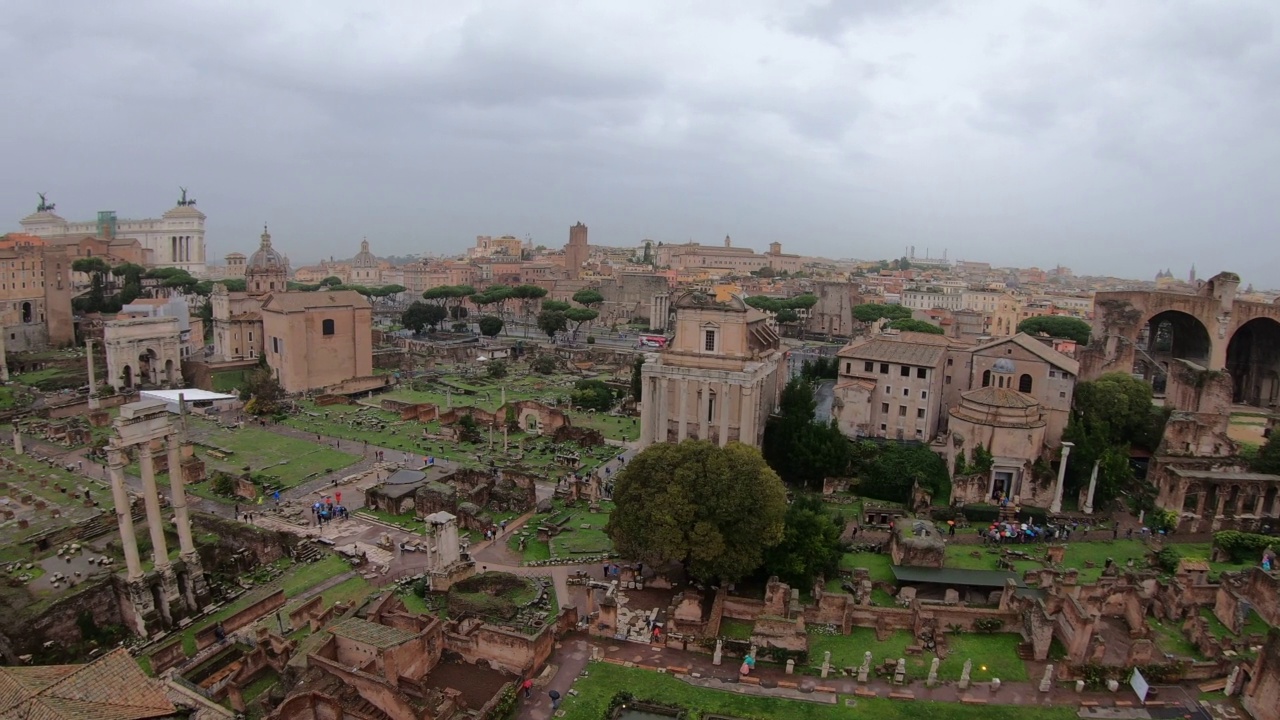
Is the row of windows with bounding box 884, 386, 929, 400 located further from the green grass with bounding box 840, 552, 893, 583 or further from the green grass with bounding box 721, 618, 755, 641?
the green grass with bounding box 721, 618, 755, 641

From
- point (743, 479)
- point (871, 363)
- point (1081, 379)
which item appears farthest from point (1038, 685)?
point (1081, 379)

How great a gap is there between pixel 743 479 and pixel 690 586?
4458 millimetres

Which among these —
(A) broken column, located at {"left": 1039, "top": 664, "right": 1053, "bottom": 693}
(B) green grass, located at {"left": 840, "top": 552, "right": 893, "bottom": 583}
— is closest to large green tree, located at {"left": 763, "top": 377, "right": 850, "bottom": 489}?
(B) green grass, located at {"left": 840, "top": 552, "right": 893, "bottom": 583}

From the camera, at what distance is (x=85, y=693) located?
16109 mm

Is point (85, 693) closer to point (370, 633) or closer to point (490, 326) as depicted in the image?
point (370, 633)

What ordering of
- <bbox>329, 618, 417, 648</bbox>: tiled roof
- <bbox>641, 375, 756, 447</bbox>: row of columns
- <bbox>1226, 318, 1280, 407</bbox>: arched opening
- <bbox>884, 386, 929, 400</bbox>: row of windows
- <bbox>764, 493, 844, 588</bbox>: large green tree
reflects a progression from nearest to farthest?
<bbox>329, 618, 417, 648</bbox>: tiled roof
<bbox>764, 493, 844, 588</bbox>: large green tree
<bbox>641, 375, 756, 447</bbox>: row of columns
<bbox>884, 386, 929, 400</bbox>: row of windows
<bbox>1226, 318, 1280, 407</bbox>: arched opening

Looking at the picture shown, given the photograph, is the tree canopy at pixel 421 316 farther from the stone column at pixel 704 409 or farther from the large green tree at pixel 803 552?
the large green tree at pixel 803 552

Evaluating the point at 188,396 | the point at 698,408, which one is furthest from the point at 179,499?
the point at 188,396

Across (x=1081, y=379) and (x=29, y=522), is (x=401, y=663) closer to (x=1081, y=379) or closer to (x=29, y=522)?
(x=29, y=522)

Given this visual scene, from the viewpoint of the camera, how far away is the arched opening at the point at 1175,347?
160ft

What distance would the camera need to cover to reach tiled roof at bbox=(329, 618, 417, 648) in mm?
20641

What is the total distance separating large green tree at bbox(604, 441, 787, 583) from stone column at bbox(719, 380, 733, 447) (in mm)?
11116

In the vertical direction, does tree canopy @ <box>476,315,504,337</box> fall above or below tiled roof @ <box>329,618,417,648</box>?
above

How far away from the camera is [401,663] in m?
20.7
